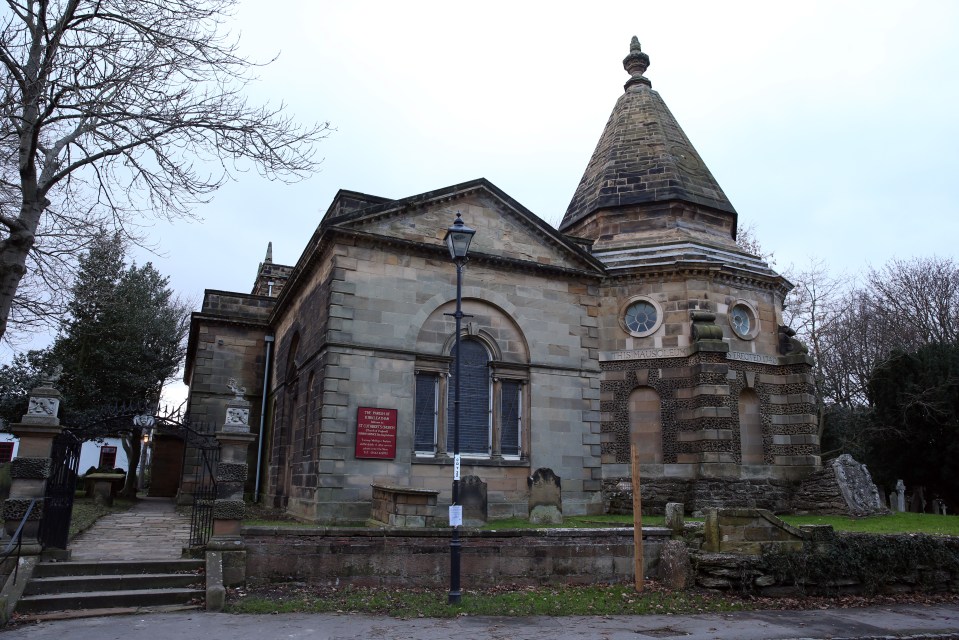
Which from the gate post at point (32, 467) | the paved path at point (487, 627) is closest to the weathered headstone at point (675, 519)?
the paved path at point (487, 627)

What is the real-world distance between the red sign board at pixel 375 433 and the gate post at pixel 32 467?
Answer: 5.97m

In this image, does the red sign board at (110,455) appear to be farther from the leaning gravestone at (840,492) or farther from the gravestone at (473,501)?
the leaning gravestone at (840,492)

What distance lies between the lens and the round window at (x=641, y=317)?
22158mm

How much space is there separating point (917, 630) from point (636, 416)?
11.4 m

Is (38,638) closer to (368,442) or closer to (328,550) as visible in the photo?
(328,550)

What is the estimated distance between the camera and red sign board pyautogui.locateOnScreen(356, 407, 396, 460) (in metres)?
15.3

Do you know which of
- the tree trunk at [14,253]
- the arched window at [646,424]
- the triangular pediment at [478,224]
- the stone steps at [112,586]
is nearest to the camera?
the stone steps at [112,586]

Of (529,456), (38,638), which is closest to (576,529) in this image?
(529,456)

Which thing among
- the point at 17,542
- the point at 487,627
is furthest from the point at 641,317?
the point at 17,542

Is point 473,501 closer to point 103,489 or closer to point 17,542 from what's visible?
point 17,542

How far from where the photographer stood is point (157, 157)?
1308 cm

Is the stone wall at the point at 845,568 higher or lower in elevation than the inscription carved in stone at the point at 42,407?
lower

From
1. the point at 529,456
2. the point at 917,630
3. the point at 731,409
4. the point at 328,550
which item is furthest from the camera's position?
the point at 731,409

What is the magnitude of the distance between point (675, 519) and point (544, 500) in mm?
2774
